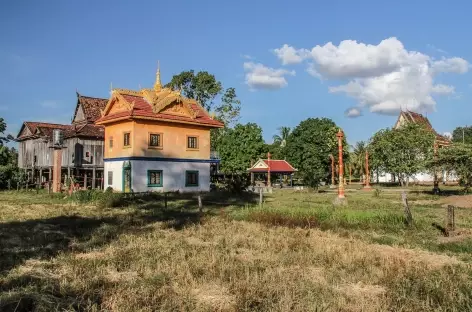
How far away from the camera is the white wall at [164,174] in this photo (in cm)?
2788

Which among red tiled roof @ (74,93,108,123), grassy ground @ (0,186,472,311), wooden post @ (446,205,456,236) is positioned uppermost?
red tiled roof @ (74,93,108,123)

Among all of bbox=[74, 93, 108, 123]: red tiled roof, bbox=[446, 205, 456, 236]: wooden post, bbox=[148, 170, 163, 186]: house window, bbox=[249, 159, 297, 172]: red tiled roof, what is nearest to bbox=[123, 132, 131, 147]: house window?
bbox=[148, 170, 163, 186]: house window

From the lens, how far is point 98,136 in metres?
34.7

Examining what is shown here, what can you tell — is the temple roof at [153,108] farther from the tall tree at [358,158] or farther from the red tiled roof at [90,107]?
the tall tree at [358,158]

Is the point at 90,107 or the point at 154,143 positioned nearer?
the point at 154,143

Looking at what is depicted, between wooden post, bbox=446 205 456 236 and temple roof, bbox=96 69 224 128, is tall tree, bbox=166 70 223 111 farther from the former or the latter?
wooden post, bbox=446 205 456 236

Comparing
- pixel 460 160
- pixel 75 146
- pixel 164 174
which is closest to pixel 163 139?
pixel 164 174

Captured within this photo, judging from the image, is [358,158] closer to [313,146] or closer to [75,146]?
[313,146]

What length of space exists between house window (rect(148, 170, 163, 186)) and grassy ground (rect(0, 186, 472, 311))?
1335 cm

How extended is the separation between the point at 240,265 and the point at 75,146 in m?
29.4

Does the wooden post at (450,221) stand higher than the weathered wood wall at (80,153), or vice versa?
the weathered wood wall at (80,153)

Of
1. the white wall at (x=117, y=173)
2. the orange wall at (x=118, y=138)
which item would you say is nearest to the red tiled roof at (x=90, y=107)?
the orange wall at (x=118, y=138)

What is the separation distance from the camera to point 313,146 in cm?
5319

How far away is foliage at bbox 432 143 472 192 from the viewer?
24.8 m
